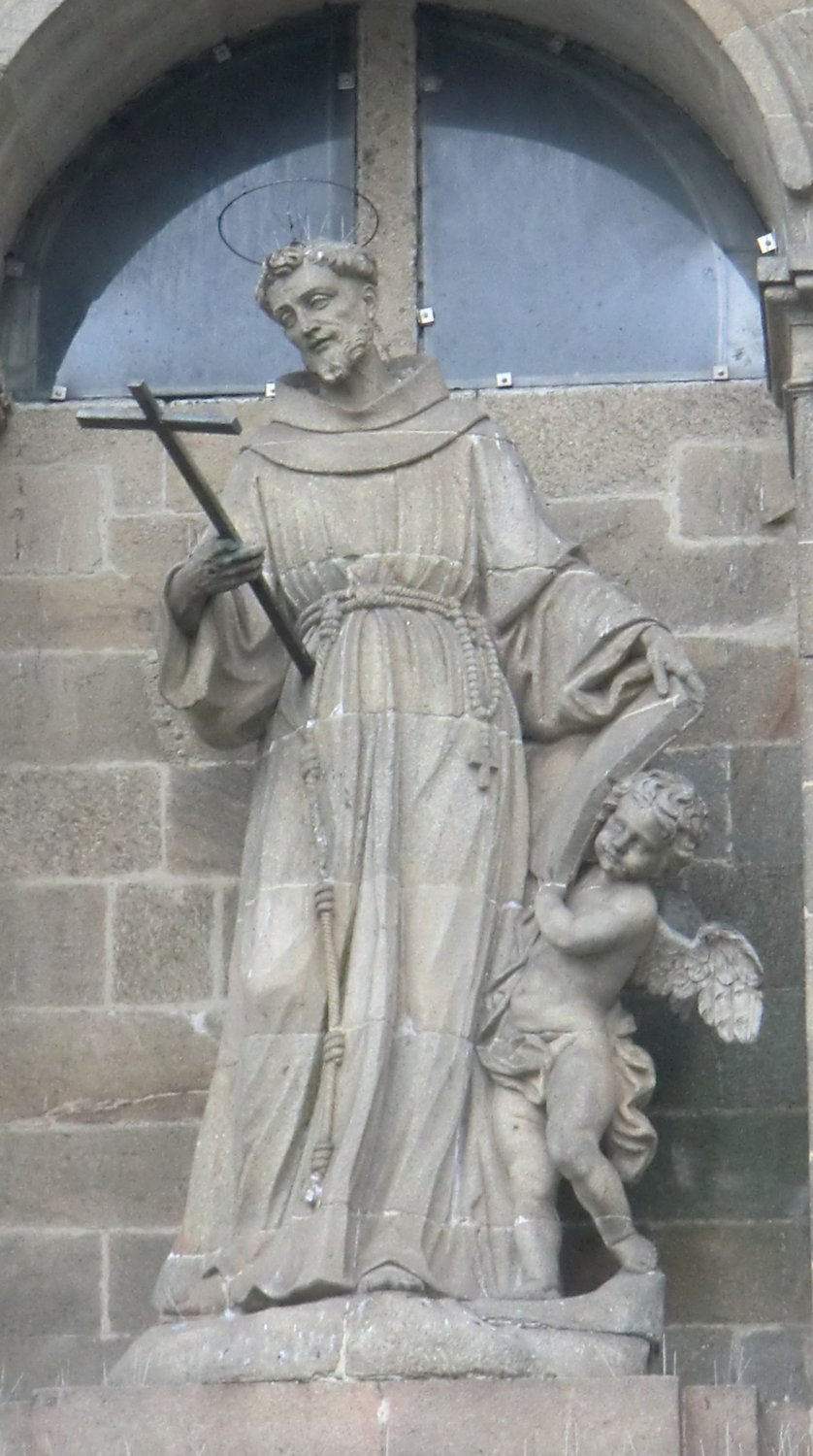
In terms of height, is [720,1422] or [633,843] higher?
[633,843]

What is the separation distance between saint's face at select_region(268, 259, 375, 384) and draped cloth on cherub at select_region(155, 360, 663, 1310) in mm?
135

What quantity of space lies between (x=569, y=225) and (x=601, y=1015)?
239 centimetres

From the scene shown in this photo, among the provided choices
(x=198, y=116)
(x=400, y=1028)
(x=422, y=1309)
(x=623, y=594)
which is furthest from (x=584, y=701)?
(x=198, y=116)

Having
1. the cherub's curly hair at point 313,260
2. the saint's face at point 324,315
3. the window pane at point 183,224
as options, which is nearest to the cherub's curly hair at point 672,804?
the saint's face at point 324,315

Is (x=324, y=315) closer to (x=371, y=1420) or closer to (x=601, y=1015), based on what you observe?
(x=601, y=1015)

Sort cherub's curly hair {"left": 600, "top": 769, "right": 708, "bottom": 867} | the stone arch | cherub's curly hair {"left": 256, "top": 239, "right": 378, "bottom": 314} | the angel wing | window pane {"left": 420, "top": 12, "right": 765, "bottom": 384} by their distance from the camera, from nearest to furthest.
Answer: cherub's curly hair {"left": 600, "top": 769, "right": 708, "bottom": 867} < the angel wing < cherub's curly hair {"left": 256, "top": 239, "right": 378, "bottom": 314} < the stone arch < window pane {"left": 420, "top": 12, "right": 765, "bottom": 384}

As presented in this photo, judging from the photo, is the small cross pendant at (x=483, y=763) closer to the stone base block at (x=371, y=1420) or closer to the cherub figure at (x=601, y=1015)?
the cherub figure at (x=601, y=1015)

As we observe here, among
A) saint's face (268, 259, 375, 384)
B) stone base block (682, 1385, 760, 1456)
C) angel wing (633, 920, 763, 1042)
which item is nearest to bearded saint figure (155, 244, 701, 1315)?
saint's face (268, 259, 375, 384)

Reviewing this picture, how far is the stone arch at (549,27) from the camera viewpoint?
9.74m

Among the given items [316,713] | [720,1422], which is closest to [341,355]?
[316,713]

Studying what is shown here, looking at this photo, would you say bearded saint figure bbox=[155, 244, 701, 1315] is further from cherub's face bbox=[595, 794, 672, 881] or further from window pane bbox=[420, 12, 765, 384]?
window pane bbox=[420, 12, 765, 384]

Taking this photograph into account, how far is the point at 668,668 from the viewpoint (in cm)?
909

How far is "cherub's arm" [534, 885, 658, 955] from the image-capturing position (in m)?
8.90

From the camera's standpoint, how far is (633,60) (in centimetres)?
1049
